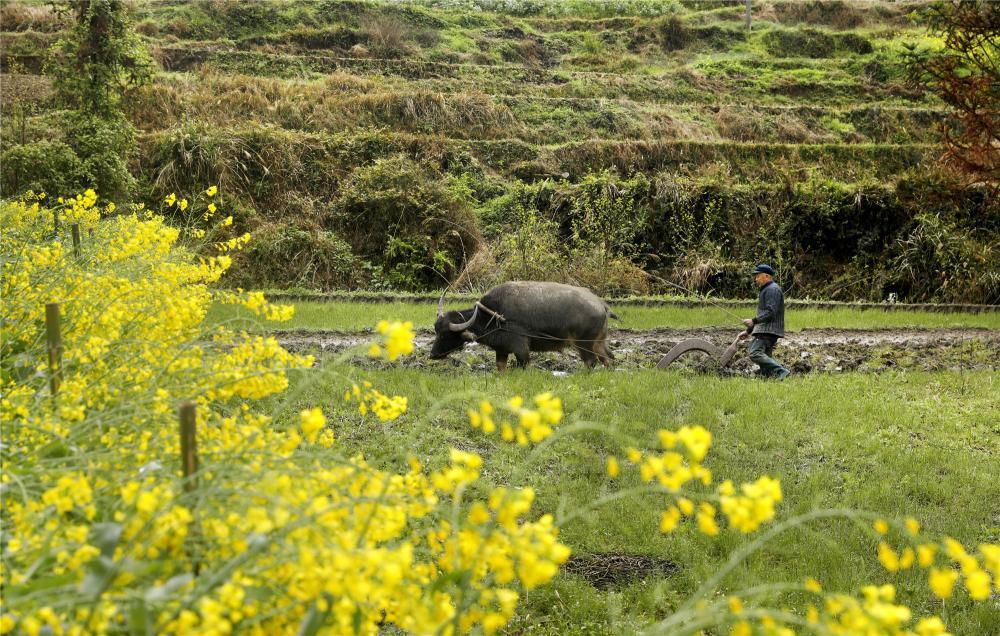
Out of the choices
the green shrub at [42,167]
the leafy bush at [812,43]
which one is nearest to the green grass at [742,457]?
the green shrub at [42,167]

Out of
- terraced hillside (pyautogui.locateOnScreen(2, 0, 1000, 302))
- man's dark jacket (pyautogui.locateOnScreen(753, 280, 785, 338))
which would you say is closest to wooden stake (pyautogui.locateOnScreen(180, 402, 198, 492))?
man's dark jacket (pyautogui.locateOnScreen(753, 280, 785, 338))

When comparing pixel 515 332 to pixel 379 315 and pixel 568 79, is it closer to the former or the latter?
pixel 379 315

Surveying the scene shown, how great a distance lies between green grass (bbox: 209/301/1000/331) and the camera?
12078 millimetres

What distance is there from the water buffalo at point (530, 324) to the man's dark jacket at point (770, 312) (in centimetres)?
180

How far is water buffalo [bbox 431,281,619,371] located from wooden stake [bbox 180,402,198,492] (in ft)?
23.0

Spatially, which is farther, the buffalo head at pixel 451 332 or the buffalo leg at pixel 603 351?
the buffalo leg at pixel 603 351

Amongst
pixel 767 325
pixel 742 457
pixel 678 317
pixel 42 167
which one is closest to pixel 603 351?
pixel 767 325

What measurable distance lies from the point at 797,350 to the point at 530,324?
12.8 feet

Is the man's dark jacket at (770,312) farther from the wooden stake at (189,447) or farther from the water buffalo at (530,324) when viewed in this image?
the wooden stake at (189,447)

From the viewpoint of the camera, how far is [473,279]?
53.5ft

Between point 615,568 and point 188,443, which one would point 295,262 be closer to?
point 615,568

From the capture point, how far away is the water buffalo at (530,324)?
31.2 feet

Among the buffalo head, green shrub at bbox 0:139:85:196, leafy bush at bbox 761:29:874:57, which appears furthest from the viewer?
leafy bush at bbox 761:29:874:57

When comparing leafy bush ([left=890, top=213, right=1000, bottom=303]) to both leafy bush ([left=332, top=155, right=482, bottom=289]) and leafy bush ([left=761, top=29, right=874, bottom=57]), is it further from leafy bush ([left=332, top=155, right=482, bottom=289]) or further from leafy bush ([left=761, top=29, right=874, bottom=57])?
leafy bush ([left=761, top=29, right=874, bottom=57])
